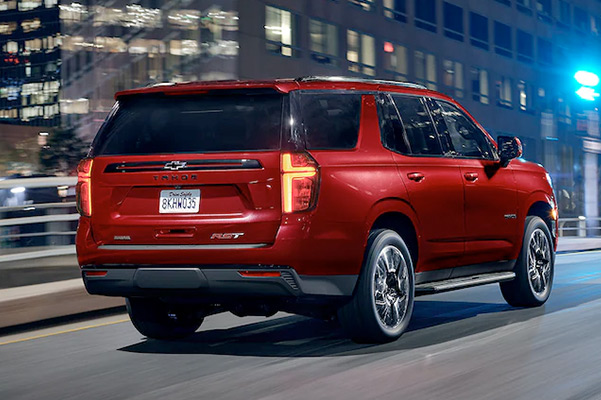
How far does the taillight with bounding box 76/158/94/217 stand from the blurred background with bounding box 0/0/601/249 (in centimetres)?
324

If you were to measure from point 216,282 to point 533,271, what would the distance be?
4122 millimetres

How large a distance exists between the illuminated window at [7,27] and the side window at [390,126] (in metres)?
115

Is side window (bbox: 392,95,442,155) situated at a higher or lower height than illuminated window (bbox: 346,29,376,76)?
lower

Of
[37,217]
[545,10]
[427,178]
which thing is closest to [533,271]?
[427,178]

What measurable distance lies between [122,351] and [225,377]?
63.8 inches

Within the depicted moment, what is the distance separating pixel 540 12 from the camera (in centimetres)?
5928

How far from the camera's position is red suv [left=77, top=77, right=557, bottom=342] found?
721cm

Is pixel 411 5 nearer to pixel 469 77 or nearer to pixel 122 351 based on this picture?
pixel 469 77

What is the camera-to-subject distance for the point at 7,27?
127m

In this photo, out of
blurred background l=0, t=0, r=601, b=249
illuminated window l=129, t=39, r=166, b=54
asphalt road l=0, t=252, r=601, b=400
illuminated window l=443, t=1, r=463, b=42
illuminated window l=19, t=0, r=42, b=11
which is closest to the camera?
asphalt road l=0, t=252, r=601, b=400

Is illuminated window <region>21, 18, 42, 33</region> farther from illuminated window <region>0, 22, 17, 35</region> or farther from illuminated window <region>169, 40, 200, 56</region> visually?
illuminated window <region>169, 40, 200, 56</region>

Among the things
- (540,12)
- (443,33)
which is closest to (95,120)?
(443,33)

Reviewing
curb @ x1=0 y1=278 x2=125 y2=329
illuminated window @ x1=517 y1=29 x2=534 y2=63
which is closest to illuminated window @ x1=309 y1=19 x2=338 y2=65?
illuminated window @ x1=517 y1=29 x2=534 y2=63

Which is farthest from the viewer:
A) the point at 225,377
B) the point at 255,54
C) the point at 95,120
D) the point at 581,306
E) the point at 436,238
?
the point at 95,120
